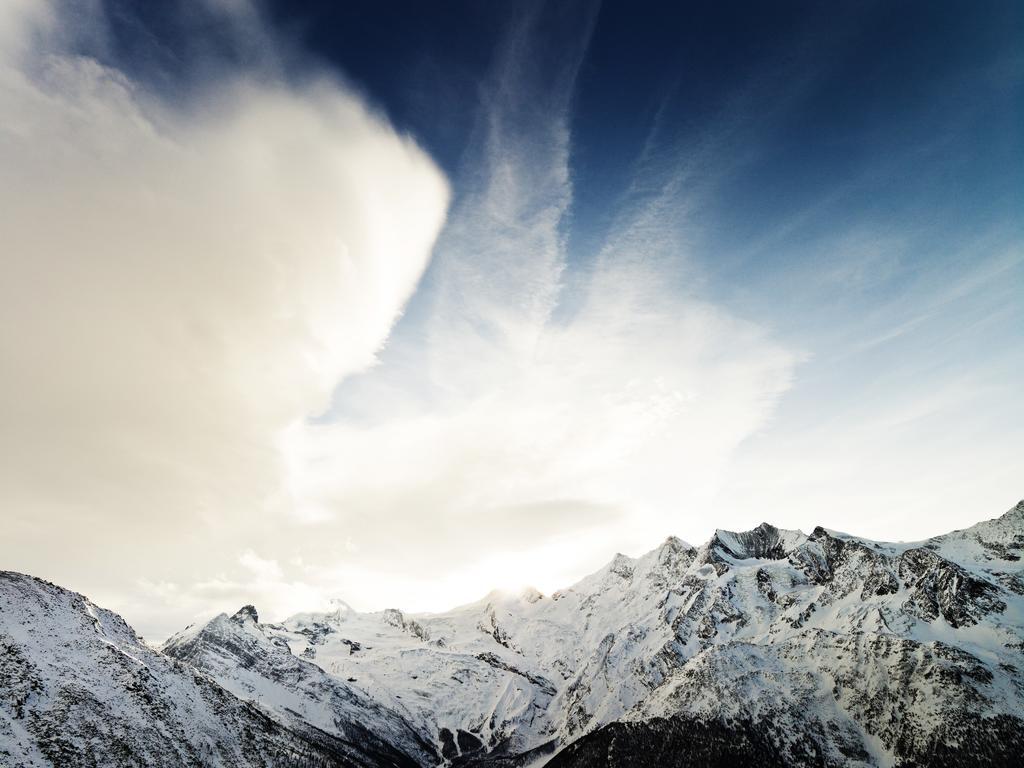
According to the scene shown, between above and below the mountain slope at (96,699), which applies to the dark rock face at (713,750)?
below

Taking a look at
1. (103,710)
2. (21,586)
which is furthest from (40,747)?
(21,586)

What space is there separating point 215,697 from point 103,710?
173ft

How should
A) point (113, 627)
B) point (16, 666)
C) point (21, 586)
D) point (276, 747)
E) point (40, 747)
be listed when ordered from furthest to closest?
point (276, 747), point (113, 627), point (21, 586), point (16, 666), point (40, 747)

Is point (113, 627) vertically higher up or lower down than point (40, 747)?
higher up

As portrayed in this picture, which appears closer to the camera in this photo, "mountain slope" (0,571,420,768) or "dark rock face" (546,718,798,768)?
"mountain slope" (0,571,420,768)

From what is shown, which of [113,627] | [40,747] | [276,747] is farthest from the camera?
[276,747]

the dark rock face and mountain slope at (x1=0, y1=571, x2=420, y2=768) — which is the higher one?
mountain slope at (x1=0, y1=571, x2=420, y2=768)

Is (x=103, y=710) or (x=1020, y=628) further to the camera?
(x=1020, y=628)

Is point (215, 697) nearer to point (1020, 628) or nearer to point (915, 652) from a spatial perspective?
point (915, 652)

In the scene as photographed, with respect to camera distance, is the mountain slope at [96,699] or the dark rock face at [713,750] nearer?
the mountain slope at [96,699]

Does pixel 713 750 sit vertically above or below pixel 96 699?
below

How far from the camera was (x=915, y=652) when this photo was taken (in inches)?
7672

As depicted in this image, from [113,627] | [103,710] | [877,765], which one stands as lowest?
[877,765]

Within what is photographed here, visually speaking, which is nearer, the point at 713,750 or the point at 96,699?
the point at 96,699
